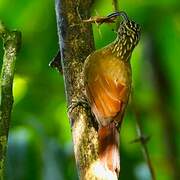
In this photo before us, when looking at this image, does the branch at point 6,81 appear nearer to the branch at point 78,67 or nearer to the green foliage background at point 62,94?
the branch at point 78,67

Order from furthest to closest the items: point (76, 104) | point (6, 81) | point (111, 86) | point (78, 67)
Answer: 1. point (111, 86)
2. point (78, 67)
3. point (76, 104)
4. point (6, 81)

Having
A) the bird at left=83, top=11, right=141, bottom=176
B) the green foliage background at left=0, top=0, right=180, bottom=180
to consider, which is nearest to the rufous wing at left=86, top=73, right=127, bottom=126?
the bird at left=83, top=11, right=141, bottom=176

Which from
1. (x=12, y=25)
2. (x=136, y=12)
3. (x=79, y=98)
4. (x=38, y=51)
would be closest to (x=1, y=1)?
(x=12, y=25)

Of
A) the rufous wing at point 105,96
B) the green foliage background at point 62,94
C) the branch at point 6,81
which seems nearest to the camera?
the branch at point 6,81

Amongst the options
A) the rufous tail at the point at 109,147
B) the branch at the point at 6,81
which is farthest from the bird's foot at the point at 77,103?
the branch at the point at 6,81

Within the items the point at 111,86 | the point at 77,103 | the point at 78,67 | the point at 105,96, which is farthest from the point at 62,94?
the point at 77,103

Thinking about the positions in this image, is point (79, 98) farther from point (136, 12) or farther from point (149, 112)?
point (149, 112)

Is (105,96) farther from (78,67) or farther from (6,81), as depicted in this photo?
(6,81)
